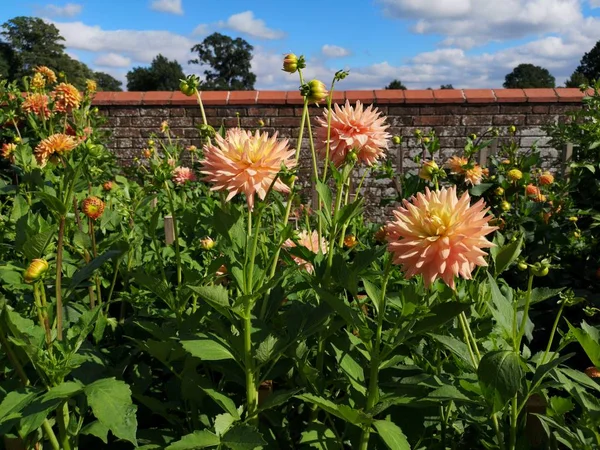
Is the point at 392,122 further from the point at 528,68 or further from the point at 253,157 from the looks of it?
the point at 528,68

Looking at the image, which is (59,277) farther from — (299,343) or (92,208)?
(299,343)

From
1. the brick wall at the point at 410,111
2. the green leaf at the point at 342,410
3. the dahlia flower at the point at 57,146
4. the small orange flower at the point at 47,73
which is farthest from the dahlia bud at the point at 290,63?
the brick wall at the point at 410,111

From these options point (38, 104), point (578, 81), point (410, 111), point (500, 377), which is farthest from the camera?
point (578, 81)

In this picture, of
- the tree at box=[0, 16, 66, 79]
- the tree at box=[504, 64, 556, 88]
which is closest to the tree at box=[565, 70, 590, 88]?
the tree at box=[0, 16, 66, 79]

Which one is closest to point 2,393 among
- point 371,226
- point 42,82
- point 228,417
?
point 228,417

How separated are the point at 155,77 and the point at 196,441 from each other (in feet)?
148

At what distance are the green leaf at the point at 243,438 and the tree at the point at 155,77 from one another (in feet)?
137

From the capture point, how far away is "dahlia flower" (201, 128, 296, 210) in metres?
1.08

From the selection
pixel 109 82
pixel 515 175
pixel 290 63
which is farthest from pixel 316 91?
pixel 109 82

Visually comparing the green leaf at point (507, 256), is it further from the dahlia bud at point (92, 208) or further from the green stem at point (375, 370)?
the dahlia bud at point (92, 208)

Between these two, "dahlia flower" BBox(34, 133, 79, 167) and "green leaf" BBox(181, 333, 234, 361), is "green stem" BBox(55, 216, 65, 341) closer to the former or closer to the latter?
"green leaf" BBox(181, 333, 234, 361)

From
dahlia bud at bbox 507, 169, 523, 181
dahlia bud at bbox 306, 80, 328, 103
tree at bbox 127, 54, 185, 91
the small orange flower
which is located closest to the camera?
dahlia bud at bbox 306, 80, 328, 103

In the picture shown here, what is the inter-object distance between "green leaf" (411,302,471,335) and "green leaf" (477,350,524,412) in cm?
8

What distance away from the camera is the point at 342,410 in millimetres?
884
